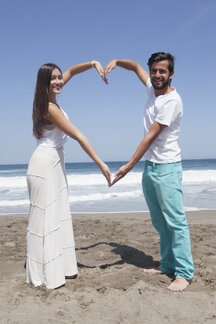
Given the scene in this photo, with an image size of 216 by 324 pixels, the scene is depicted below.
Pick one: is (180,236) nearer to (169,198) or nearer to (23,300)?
(169,198)

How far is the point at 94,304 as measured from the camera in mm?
2561

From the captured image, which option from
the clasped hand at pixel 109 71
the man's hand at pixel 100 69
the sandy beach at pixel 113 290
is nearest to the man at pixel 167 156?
the clasped hand at pixel 109 71

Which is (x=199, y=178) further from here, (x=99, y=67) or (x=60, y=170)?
(x=60, y=170)

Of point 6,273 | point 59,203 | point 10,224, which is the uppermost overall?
point 59,203

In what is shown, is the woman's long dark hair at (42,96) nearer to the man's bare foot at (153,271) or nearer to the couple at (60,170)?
the couple at (60,170)

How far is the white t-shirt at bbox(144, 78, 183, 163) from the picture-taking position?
287cm

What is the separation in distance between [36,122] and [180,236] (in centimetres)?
180

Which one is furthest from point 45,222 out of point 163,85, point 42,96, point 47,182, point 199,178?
point 199,178

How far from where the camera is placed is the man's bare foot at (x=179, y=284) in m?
2.88

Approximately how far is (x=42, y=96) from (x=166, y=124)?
121 cm

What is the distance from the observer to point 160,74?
2.94 meters

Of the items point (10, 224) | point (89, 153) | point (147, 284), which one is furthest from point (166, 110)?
point (10, 224)

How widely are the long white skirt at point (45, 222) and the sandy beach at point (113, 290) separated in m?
0.15

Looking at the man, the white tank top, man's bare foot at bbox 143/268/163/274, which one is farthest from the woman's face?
man's bare foot at bbox 143/268/163/274
